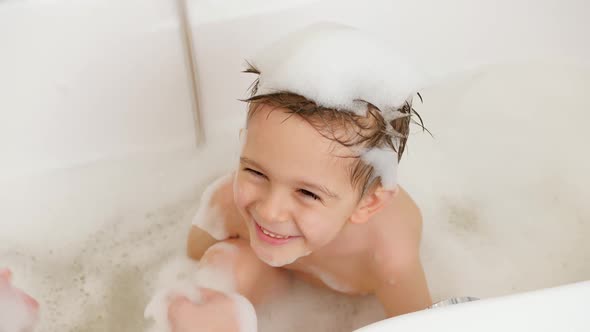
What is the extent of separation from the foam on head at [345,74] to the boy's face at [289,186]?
56 mm

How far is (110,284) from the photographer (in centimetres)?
125

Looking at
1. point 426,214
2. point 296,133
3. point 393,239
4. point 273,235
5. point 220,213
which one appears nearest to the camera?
point 296,133

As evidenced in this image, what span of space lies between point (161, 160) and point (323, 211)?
619 millimetres

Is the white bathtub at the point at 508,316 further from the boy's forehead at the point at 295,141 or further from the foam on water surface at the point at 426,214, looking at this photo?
the foam on water surface at the point at 426,214

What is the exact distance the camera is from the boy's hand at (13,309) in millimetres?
1013

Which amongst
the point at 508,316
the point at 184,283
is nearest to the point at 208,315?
the point at 184,283

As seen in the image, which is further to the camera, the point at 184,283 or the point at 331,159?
the point at 184,283

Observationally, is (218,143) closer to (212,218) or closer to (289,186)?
(212,218)

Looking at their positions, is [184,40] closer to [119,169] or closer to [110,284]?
[119,169]

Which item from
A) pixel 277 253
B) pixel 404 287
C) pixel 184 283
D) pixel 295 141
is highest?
pixel 295 141

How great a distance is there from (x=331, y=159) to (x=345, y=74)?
131mm

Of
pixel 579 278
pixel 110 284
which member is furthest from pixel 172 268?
pixel 579 278

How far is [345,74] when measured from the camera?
86 cm

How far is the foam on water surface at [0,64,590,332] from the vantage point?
1.22 metres
